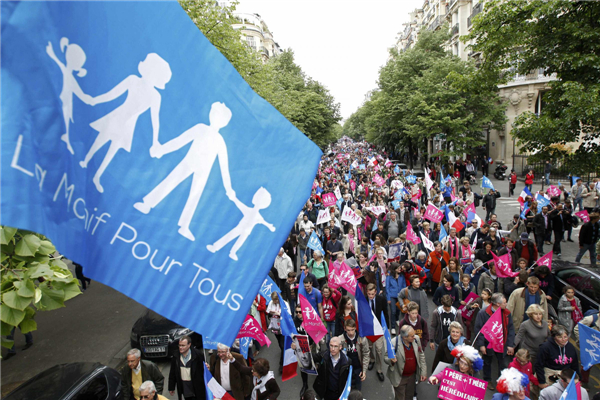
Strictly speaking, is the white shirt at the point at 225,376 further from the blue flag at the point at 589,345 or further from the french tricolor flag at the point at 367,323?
the blue flag at the point at 589,345

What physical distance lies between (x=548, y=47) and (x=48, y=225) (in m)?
14.3

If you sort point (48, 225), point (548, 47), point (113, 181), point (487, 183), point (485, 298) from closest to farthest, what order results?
1. point (48, 225)
2. point (113, 181)
3. point (485, 298)
4. point (548, 47)
5. point (487, 183)

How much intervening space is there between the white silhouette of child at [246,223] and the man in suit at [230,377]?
3354 millimetres

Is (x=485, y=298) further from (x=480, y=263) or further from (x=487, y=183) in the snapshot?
(x=487, y=183)

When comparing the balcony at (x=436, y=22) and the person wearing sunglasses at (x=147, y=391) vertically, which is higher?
the balcony at (x=436, y=22)

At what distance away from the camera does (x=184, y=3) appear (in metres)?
15.5

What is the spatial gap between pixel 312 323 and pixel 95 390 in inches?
120

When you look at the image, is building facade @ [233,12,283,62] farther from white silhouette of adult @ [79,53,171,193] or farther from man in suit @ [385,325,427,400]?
white silhouette of adult @ [79,53,171,193]

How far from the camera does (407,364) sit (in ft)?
18.3

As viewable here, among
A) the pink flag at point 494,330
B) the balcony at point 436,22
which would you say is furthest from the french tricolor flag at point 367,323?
the balcony at point 436,22

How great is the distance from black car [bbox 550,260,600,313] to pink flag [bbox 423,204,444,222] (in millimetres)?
3650

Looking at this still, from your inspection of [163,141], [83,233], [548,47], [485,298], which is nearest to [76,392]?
[83,233]

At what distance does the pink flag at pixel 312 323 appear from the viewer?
6.32 meters

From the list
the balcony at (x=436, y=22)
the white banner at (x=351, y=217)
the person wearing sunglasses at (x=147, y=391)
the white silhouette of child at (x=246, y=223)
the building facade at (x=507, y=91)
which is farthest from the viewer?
the balcony at (x=436, y=22)
